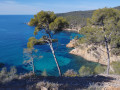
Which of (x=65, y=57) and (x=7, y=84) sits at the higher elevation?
(x=7, y=84)

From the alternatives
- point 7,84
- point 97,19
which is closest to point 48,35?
point 97,19

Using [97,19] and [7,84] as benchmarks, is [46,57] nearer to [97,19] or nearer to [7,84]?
[97,19]

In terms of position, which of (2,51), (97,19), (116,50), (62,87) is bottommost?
(2,51)

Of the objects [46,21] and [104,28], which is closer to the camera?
[46,21]

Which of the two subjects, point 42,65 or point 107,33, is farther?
point 42,65

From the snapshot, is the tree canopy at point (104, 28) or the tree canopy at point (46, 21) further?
the tree canopy at point (104, 28)

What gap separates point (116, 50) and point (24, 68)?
16268 mm

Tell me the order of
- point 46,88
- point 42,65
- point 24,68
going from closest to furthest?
point 46,88, point 24,68, point 42,65

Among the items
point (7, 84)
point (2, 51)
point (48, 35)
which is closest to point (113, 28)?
point (48, 35)

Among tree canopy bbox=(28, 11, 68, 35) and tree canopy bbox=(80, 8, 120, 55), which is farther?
tree canopy bbox=(80, 8, 120, 55)

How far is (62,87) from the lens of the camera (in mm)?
4617

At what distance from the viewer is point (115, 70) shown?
10.8m

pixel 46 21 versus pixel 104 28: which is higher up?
pixel 46 21

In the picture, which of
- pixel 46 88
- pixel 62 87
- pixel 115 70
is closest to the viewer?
pixel 46 88
